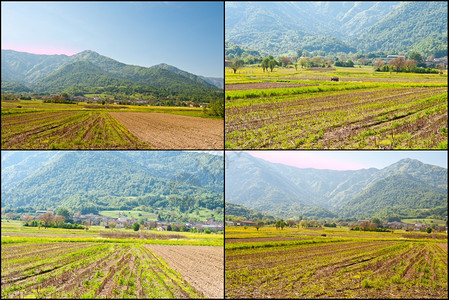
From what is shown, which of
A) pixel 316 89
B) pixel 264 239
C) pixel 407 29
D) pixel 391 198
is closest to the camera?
pixel 264 239

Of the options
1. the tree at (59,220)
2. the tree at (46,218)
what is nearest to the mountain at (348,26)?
the tree at (59,220)

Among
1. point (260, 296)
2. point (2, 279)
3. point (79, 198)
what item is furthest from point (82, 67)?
point (260, 296)

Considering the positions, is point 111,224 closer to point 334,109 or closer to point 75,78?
point 75,78

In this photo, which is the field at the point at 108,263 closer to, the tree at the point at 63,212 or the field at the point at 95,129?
the tree at the point at 63,212

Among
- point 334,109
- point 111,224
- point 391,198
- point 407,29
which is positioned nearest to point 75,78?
point 111,224

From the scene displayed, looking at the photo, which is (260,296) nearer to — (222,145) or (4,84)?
(222,145)

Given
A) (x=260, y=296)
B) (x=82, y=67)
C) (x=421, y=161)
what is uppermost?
(x=82, y=67)
